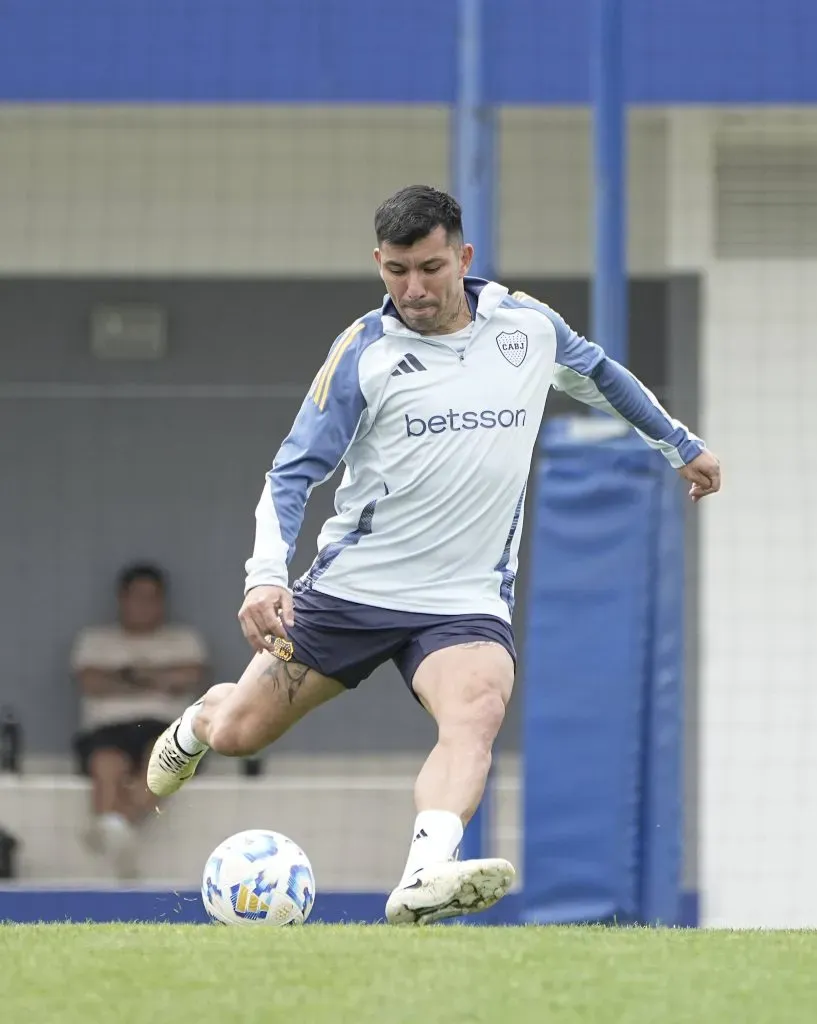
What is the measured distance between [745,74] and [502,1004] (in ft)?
22.5

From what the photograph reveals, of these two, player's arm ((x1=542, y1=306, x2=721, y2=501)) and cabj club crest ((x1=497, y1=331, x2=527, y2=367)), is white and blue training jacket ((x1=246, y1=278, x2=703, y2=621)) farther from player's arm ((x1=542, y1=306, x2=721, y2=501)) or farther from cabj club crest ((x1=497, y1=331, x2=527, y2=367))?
player's arm ((x1=542, y1=306, x2=721, y2=501))

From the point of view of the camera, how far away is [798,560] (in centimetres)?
1088

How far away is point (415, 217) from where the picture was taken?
5.19 metres

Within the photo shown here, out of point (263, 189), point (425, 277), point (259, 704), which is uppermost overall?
point (263, 189)

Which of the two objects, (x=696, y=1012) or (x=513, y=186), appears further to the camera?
(x=513, y=186)

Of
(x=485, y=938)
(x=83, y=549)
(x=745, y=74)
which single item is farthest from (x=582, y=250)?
(x=485, y=938)

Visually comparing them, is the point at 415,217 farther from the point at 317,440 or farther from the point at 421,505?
the point at 421,505

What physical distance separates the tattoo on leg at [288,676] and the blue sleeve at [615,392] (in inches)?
43.0

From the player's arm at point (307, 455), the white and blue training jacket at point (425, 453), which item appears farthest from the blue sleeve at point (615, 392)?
the player's arm at point (307, 455)

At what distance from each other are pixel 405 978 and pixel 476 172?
4.66 meters

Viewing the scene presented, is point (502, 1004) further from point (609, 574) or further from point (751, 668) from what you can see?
point (751, 668)

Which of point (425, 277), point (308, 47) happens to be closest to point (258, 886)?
point (425, 277)

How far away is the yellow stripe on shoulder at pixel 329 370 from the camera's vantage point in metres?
5.28

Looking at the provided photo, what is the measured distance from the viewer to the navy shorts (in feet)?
17.9
